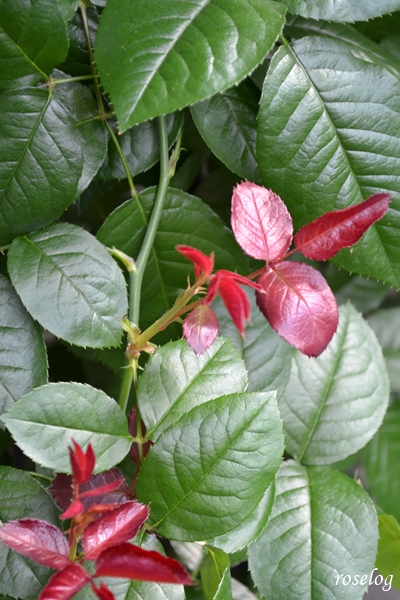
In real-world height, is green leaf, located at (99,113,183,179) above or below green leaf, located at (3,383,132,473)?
above

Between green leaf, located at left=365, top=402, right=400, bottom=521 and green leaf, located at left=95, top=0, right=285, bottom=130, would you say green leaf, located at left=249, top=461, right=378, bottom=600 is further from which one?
green leaf, located at left=95, top=0, right=285, bottom=130

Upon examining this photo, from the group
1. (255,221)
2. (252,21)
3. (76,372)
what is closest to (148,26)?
(252,21)

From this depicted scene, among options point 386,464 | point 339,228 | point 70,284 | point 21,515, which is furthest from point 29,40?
point 386,464

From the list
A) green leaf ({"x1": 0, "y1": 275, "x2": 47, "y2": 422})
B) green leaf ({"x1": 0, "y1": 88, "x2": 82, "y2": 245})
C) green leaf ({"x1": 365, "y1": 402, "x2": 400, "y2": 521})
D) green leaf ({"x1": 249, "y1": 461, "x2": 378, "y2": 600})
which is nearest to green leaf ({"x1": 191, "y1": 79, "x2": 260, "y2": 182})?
Result: green leaf ({"x1": 0, "y1": 88, "x2": 82, "y2": 245})

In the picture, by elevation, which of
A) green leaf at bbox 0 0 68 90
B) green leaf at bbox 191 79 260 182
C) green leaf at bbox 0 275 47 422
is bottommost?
green leaf at bbox 0 275 47 422

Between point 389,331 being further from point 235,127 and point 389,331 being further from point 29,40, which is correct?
point 29,40

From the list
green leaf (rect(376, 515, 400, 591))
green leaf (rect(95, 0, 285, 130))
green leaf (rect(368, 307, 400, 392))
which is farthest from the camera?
green leaf (rect(368, 307, 400, 392))

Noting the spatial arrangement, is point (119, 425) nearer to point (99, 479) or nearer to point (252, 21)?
point (99, 479)
